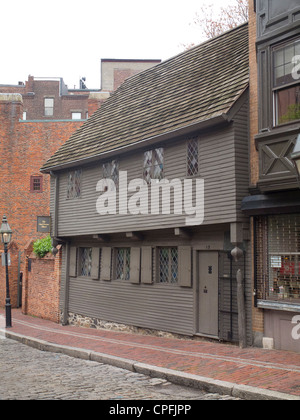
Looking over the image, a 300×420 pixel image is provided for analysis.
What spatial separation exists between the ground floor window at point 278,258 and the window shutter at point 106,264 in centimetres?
651

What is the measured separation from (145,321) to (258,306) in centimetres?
451

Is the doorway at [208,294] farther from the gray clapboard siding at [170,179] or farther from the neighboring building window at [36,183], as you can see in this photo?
the neighboring building window at [36,183]

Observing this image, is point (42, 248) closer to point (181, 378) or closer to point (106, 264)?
→ point (106, 264)

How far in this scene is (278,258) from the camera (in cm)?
1089

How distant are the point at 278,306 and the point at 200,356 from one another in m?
1.92

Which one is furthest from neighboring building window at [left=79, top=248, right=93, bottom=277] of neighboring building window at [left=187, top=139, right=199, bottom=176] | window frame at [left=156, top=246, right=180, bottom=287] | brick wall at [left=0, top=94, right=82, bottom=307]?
brick wall at [left=0, top=94, right=82, bottom=307]

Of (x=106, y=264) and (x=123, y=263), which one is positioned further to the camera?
(x=106, y=264)

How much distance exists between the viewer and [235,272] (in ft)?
39.0

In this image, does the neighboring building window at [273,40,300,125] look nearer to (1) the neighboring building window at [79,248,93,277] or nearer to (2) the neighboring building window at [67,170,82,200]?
(2) the neighboring building window at [67,170,82,200]

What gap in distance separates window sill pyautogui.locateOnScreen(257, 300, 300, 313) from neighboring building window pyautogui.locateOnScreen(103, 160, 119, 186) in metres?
6.57

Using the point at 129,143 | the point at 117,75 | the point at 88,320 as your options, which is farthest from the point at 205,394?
the point at 117,75

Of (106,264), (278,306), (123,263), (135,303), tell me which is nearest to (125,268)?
(123,263)

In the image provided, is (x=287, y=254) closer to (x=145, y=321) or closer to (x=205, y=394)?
(x=205, y=394)

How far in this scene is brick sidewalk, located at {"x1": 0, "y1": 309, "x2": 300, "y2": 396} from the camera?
26.8 feet
